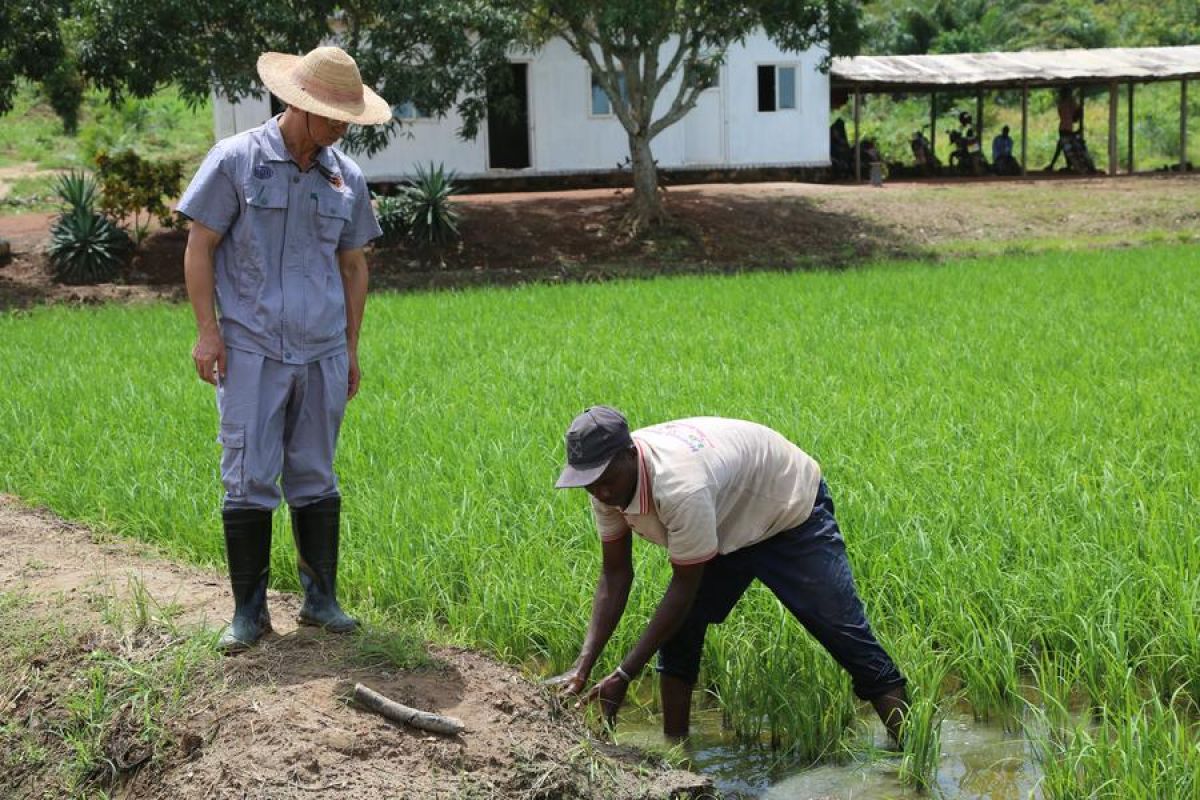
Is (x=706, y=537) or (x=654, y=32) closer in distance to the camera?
(x=706, y=537)

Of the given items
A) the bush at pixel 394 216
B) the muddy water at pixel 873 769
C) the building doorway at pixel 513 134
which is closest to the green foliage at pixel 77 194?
the bush at pixel 394 216

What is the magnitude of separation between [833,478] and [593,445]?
267cm

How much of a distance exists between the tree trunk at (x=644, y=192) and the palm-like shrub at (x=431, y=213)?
2.44 metres

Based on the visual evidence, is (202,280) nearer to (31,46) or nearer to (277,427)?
(277,427)

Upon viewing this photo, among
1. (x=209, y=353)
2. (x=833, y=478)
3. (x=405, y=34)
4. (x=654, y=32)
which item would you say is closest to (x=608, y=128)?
(x=654, y=32)

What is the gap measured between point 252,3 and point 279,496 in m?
12.6

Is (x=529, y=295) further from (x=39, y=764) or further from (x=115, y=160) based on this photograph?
(x=39, y=764)

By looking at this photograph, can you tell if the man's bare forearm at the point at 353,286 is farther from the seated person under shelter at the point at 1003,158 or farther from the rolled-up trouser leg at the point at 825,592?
the seated person under shelter at the point at 1003,158

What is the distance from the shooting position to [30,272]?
16516mm

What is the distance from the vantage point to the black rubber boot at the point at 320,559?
4023 mm

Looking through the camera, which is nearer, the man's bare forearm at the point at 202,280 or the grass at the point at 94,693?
the grass at the point at 94,693

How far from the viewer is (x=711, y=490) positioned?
3295 millimetres

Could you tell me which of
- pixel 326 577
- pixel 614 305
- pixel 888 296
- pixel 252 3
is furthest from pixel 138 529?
pixel 252 3

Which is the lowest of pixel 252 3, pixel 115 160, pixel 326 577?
pixel 326 577
